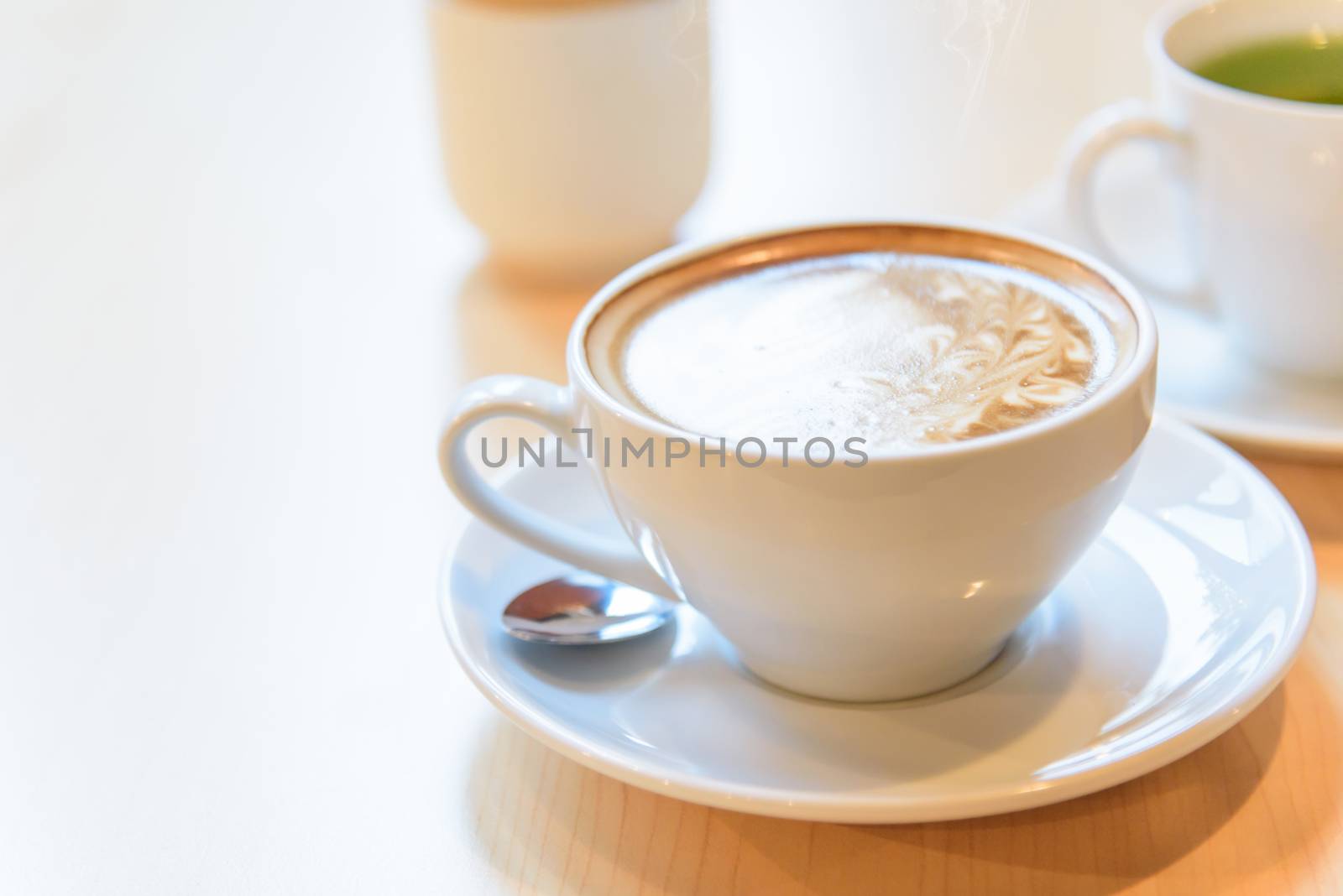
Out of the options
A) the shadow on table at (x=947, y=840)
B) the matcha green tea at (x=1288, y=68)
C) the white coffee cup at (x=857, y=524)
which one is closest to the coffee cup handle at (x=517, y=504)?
the white coffee cup at (x=857, y=524)

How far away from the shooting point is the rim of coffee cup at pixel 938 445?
1.69 feet

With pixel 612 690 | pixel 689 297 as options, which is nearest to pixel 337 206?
pixel 689 297

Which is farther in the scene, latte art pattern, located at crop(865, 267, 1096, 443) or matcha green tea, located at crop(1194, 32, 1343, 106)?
matcha green tea, located at crop(1194, 32, 1343, 106)

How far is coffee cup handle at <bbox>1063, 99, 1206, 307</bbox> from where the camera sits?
848 mm

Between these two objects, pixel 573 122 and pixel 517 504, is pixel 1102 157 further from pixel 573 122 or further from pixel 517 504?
pixel 517 504

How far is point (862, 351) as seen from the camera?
63 centimetres

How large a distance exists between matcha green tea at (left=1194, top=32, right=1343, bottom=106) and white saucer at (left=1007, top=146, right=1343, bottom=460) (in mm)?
85

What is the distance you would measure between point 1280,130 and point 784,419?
39cm

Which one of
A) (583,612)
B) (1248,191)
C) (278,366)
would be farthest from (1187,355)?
(278,366)

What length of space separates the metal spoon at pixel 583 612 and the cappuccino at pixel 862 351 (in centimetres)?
11

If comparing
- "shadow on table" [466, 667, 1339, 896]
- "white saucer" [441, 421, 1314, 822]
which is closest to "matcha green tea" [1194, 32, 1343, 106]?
"white saucer" [441, 421, 1314, 822]

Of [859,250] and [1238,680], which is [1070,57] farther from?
[1238,680]

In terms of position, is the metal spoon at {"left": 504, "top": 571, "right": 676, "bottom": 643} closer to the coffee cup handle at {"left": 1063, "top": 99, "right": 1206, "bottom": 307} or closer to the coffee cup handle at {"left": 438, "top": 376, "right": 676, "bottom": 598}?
the coffee cup handle at {"left": 438, "top": 376, "right": 676, "bottom": 598}

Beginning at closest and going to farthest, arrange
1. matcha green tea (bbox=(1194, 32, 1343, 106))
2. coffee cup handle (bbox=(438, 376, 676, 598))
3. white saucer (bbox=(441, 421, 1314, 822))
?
white saucer (bbox=(441, 421, 1314, 822)) < coffee cup handle (bbox=(438, 376, 676, 598)) < matcha green tea (bbox=(1194, 32, 1343, 106))
